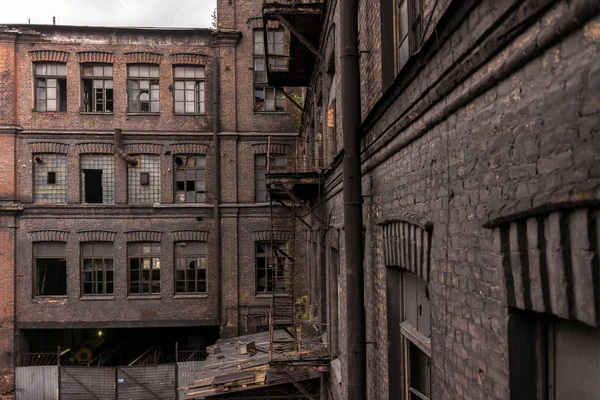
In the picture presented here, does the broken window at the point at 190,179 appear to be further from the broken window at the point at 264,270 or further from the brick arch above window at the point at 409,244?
the brick arch above window at the point at 409,244

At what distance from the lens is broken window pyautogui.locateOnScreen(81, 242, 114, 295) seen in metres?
14.9

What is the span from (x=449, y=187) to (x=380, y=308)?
7.38 feet

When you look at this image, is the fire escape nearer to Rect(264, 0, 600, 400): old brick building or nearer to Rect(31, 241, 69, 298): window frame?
Rect(264, 0, 600, 400): old brick building

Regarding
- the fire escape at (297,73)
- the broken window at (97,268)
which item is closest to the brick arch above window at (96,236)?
the broken window at (97,268)

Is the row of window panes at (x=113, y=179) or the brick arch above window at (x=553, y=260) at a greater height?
the row of window panes at (x=113, y=179)

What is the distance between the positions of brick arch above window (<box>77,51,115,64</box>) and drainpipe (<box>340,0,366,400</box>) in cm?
1336

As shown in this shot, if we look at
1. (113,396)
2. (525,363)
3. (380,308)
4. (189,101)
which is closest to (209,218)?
(189,101)

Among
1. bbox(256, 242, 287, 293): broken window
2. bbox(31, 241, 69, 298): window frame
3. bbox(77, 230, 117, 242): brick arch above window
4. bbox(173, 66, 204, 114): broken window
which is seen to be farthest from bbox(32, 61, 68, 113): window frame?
bbox(256, 242, 287, 293): broken window

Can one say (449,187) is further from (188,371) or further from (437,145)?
(188,371)

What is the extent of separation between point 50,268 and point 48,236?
4.34 ft

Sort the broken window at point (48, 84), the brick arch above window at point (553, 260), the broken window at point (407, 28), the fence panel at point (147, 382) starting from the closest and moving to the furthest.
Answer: the brick arch above window at point (553, 260) < the broken window at point (407, 28) < the fence panel at point (147, 382) < the broken window at point (48, 84)

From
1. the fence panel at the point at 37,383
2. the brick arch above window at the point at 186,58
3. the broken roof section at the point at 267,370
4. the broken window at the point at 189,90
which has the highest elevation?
the brick arch above window at the point at 186,58

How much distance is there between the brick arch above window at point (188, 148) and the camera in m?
15.3

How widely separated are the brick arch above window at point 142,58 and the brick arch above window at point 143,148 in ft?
10.9
